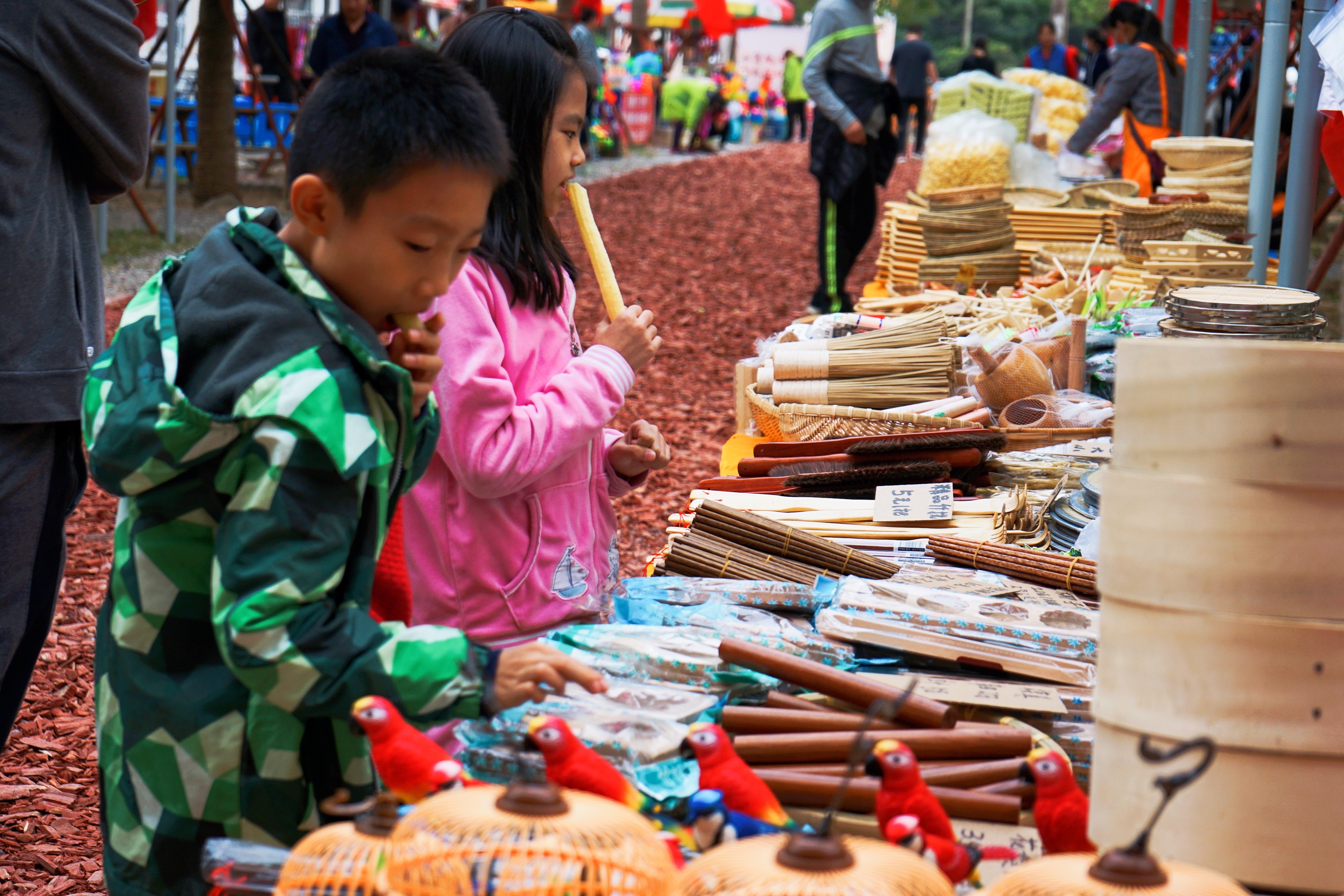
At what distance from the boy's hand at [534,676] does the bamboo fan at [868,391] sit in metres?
2.38

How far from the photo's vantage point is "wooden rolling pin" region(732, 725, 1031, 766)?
5.26 feet

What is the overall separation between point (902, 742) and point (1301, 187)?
12.9 feet

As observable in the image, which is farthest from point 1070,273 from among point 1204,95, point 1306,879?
point 1306,879

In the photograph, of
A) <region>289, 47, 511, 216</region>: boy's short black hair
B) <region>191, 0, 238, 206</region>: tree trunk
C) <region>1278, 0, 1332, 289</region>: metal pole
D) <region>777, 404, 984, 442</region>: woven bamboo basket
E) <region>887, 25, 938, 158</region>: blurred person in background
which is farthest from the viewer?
<region>887, 25, 938, 158</region>: blurred person in background

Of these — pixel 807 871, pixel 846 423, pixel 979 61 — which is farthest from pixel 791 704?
pixel 979 61

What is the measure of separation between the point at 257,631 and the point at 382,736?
16 cm

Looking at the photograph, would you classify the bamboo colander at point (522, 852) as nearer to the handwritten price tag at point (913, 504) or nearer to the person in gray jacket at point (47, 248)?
the person in gray jacket at point (47, 248)

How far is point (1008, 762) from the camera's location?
162 centimetres

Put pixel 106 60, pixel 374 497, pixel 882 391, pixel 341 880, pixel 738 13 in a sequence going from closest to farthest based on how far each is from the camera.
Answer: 1. pixel 341 880
2. pixel 374 497
3. pixel 106 60
4. pixel 882 391
5. pixel 738 13

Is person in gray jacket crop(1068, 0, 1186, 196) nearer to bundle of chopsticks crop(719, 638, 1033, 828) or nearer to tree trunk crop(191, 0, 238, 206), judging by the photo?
bundle of chopsticks crop(719, 638, 1033, 828)

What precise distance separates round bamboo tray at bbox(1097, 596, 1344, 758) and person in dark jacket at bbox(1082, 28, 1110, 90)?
1591cm

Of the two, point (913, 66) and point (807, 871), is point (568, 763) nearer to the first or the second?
point (807, 871)

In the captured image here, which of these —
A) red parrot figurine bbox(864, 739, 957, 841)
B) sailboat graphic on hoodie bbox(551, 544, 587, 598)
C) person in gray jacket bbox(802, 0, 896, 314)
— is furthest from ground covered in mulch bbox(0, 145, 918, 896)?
red parrot figurine bbox(864, 739, 957, 841)

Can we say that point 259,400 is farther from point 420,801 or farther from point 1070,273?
point 1070,273
